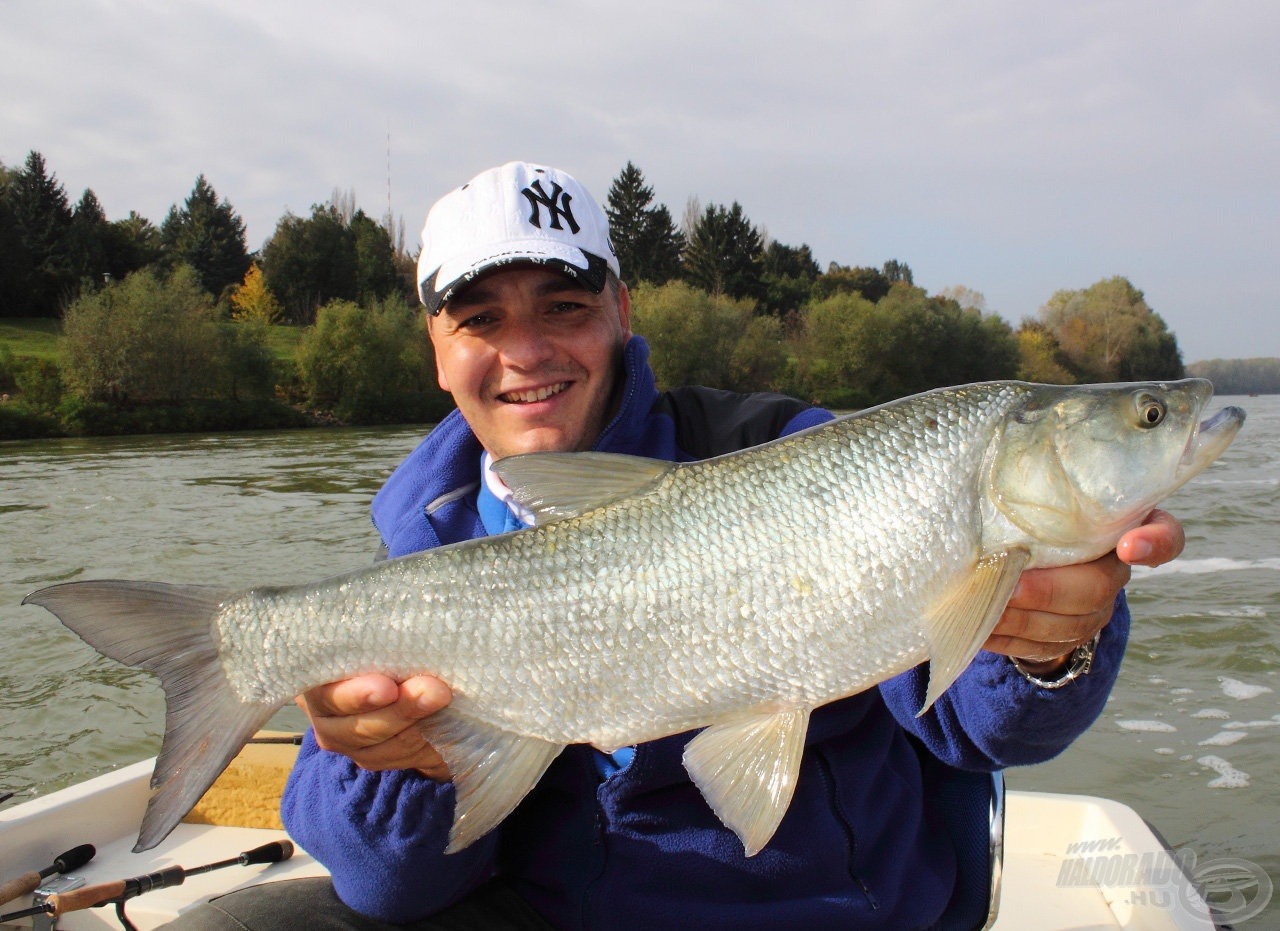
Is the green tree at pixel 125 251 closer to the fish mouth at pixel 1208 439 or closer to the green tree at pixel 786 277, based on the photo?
the green tree at pixel 786 277

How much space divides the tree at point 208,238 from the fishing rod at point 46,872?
72353mm

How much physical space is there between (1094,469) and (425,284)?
76.6 inches

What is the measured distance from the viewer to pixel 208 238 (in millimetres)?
71625

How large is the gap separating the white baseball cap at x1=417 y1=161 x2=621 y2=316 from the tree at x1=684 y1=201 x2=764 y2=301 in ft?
260

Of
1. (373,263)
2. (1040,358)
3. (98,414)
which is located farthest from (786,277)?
(98,414)

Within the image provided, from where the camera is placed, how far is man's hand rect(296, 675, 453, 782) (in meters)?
1.98

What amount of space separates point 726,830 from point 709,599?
26.8 inches

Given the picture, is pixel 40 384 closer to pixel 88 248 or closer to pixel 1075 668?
pixel 88 248

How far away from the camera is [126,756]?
20.5ft

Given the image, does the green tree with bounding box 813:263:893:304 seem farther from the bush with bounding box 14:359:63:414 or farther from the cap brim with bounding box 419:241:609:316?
the cap brim with bounding box 419:241:609:316

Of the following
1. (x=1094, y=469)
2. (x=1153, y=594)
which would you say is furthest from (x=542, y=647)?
(x=1153, y=594)

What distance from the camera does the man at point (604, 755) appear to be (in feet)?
6.86

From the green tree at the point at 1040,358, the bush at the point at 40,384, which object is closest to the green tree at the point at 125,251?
the bush at the point at 40,384

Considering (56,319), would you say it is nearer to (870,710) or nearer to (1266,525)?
(1266,525)
